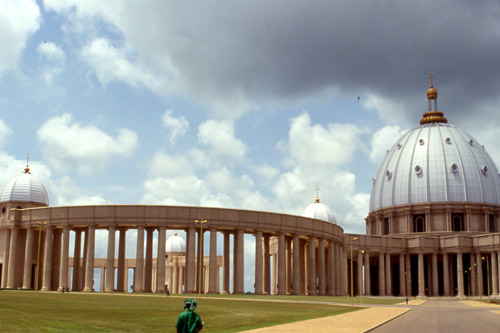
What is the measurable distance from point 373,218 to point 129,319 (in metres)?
111

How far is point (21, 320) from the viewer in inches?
1102

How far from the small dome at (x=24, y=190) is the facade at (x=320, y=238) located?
6.4 inches

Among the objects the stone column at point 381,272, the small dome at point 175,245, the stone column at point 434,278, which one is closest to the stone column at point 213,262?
the stone column at point 381,272

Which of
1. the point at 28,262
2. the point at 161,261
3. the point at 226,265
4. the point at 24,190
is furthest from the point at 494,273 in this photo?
the point at 24,190

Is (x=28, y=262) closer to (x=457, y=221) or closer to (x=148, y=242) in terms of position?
(x=148, y=242)

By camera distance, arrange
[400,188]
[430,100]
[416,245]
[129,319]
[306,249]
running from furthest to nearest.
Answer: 1. [430,100]
2. [400,188]
3. [416,245]
4. [306,249]
5. [129,319]

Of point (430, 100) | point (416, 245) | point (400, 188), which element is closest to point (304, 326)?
point (416, 245)

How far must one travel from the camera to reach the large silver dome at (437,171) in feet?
419

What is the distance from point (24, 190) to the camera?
324 feet

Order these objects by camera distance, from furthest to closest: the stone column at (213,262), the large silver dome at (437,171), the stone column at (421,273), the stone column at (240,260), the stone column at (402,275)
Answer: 1. the large silver dome at (437,171)
2. the stone column at (402,275)
3. the stone column at (421,273)
4. the stone column at (240,260)
5. the stone column at (213,262)

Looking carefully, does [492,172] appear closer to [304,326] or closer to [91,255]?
[91,255]

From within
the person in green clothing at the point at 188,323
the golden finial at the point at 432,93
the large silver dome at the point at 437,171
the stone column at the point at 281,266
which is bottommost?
the person in green clothing at the point at 188,323

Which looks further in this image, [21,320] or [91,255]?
[91,255]

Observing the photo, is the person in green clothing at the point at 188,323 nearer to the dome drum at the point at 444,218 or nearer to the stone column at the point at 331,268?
the stone column at the point at 331,268
